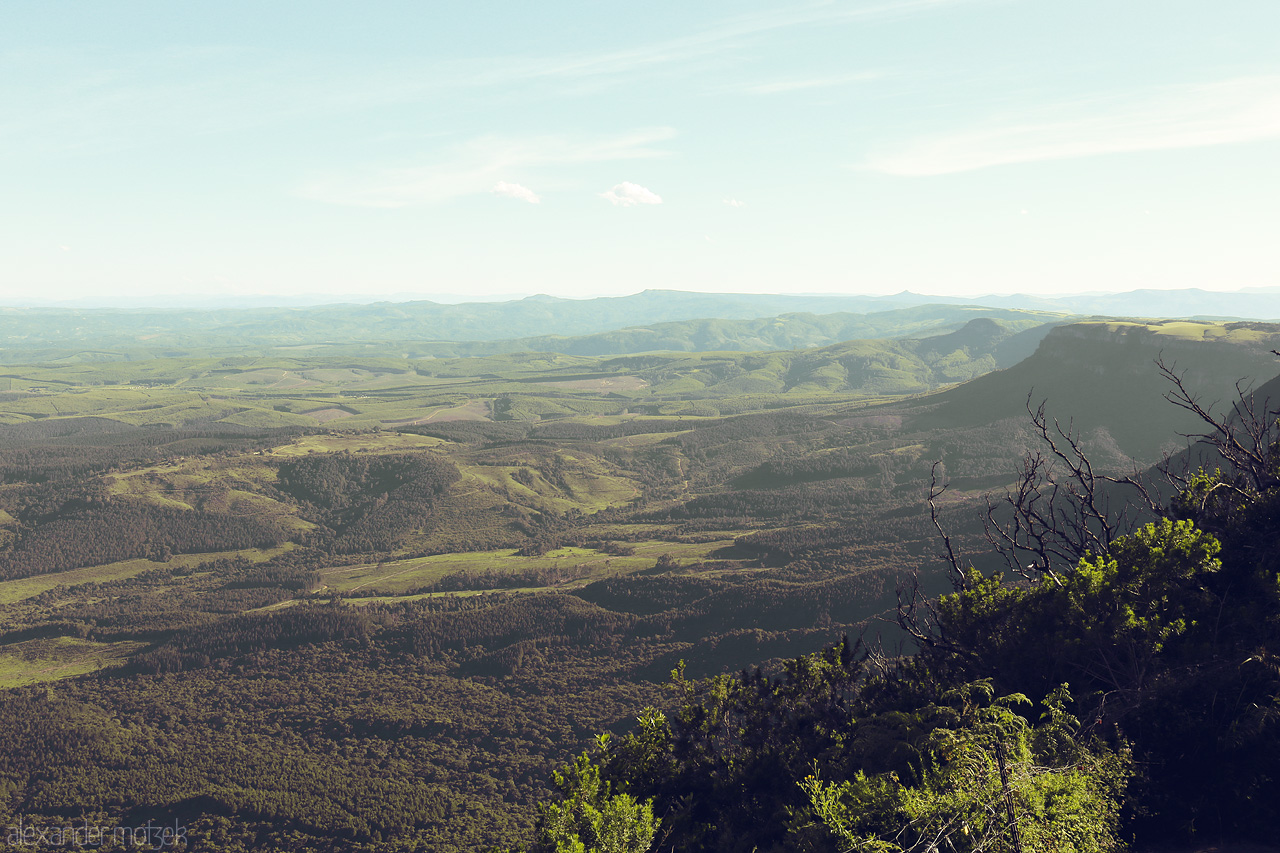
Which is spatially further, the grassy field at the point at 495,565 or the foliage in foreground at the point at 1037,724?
the grassy field at the point at 495,565

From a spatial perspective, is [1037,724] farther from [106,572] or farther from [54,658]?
[106,572]

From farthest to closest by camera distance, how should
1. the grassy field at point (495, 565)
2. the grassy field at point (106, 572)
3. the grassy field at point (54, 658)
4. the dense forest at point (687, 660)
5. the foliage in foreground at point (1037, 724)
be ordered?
the grassy field at point (495, 565)
the grassy field at point (106, 572)
the grassy field at point (54, 658)
the dense forest at point (687, 660)
the foliage in foreground at point (1037, 724)

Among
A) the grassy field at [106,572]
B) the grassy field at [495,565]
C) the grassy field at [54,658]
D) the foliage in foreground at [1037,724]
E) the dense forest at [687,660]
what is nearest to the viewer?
the foliage in foreground at [1037,724]

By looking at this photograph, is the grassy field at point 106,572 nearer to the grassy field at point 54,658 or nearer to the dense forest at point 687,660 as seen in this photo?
the dense forest at point 687,660

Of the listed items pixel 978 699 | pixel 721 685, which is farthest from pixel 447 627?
pixel 978 699

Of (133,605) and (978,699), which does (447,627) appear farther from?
(978,699)

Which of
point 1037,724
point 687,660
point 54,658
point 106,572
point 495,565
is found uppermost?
point 1037,724

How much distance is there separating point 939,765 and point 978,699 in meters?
6.77

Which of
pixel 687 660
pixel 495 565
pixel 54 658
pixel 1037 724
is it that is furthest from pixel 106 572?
pixel 1037 724

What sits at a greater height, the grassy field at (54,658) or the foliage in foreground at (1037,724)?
the foliage in foreground at (1037,724)

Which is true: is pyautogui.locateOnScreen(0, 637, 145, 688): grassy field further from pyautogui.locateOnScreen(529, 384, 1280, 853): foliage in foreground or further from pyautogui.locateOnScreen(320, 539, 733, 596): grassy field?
pyautogui.locateOnScreen(529, 384, 1280, 853): foliage in foreground

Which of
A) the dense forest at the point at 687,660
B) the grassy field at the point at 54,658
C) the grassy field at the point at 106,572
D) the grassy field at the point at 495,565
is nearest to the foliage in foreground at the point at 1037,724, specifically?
the dense forest at the point at 687,660

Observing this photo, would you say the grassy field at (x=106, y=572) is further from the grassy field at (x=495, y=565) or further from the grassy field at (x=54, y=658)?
the grassy field at (x=54, y=658)

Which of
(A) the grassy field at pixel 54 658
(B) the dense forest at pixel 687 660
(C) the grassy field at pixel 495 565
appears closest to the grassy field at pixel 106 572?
(B) the dense forest at pixel 687 660
